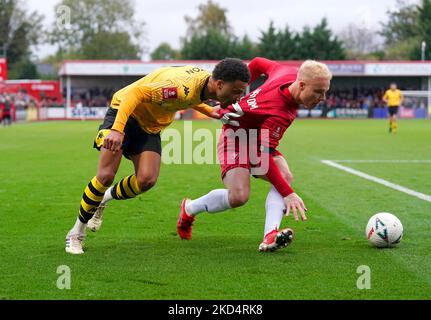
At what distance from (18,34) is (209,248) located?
86.7 m

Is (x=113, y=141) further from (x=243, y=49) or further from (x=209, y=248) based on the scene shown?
(x=243, y=49)

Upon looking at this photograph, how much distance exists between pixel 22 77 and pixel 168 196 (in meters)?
81.8

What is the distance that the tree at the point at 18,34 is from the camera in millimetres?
88375

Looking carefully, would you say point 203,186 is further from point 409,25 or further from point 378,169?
point 409,25

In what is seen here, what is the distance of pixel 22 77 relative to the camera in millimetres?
88688

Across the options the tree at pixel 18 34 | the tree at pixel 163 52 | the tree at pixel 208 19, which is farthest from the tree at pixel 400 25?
the tree at pixel 18 34

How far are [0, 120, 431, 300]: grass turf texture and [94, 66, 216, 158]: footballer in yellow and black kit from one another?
1.02 meters

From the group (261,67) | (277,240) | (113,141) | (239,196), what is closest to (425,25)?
(261,67)

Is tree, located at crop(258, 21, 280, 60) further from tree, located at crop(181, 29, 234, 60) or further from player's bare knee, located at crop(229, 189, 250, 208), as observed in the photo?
player's bare knee, located at crop(229, 189, 250, 208)

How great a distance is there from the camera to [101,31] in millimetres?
91062

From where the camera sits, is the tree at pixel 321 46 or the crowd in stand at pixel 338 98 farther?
the tree at pixel 321 46

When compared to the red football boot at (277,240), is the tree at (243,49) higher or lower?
higher

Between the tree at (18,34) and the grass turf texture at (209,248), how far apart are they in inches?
3144

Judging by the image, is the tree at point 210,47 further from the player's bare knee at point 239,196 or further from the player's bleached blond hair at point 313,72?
the player's bleached blond hair at point 313,72
